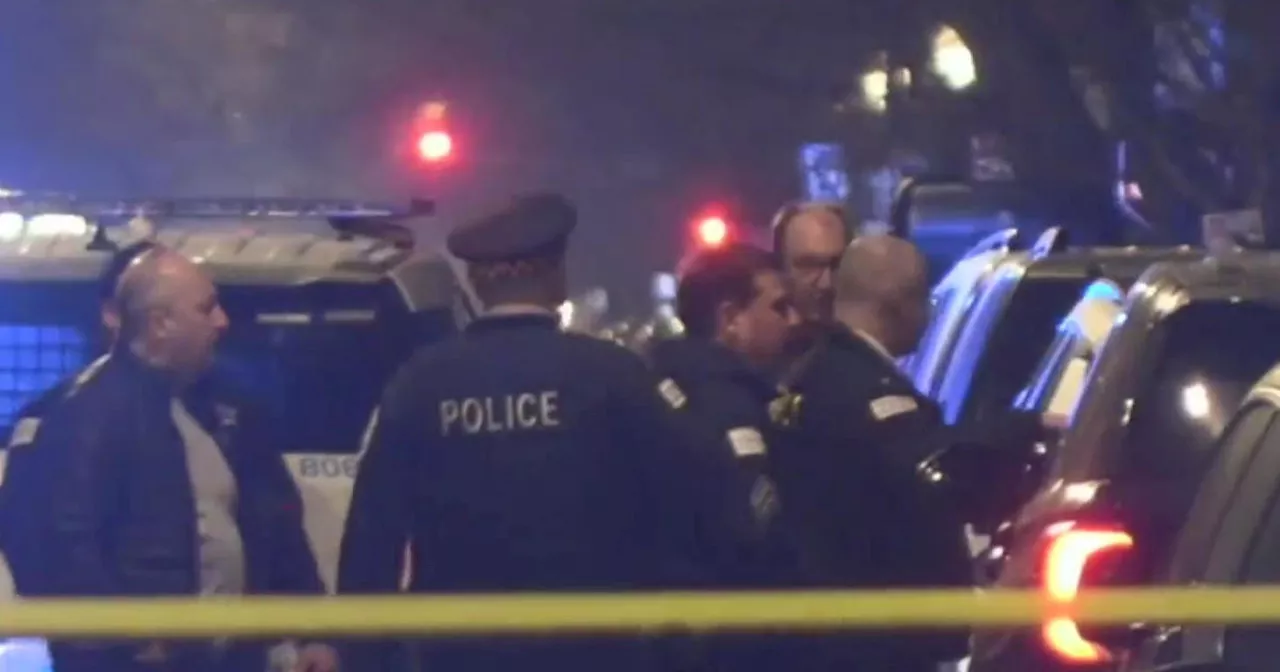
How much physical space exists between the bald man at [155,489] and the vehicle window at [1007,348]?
8.17ft

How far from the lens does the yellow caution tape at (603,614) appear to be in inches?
126

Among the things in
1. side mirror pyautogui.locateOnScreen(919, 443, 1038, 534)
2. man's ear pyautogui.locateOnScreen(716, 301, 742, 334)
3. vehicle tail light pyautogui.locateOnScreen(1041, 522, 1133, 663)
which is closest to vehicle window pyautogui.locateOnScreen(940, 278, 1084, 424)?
side mirror pyautogui.locateOnScreen(919, 443, 1038, 534)

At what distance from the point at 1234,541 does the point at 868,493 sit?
4.97 ft

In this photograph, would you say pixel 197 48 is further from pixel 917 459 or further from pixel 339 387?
pixel 917 459

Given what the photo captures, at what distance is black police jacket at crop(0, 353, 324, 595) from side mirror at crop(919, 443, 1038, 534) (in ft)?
5.67

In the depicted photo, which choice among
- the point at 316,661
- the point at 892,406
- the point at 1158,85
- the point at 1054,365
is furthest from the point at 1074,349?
the point at 1158,85

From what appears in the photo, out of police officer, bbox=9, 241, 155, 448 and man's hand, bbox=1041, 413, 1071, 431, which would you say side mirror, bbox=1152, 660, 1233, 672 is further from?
police officer, bbox=9, 241, 155, 448

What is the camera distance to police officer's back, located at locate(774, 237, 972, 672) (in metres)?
5.80

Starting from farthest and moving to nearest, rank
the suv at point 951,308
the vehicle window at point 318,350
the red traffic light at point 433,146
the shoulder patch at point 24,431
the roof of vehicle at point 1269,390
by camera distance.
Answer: the red traffic light at point 433,146 → the suv at point 951,308 → the vehicle window at point 318,350 → the shoulder patch at point 24,431 → the roof of vehicle at point 1269,390

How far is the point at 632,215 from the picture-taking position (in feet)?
144

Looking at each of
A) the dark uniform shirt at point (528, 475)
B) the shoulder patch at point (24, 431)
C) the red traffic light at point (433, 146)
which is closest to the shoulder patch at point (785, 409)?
the dark uniform shirt at point (528, 475)

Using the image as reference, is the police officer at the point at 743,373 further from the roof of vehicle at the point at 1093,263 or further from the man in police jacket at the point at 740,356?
the roof of vehicle at the point at 1093,263

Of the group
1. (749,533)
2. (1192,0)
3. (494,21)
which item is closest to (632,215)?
(494,21)

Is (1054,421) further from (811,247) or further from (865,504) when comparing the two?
(865,504)
